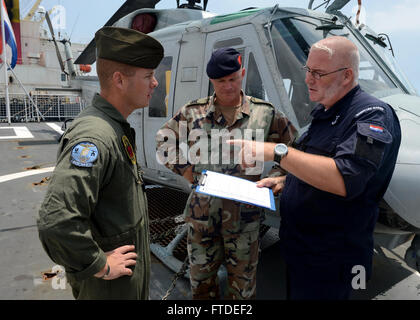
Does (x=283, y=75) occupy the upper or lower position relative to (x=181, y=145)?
upper

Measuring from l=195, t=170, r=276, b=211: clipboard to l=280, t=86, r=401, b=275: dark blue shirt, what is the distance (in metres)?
0.18

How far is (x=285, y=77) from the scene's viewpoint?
248 cm

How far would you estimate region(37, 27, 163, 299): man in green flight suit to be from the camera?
1036mm

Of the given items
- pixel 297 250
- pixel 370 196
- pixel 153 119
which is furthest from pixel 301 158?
pixel 153 119

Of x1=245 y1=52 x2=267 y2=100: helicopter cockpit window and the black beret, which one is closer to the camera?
the black beret

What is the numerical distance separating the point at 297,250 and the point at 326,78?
910 millimetres

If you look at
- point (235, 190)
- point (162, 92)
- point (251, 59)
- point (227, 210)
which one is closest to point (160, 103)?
point (162, 92)

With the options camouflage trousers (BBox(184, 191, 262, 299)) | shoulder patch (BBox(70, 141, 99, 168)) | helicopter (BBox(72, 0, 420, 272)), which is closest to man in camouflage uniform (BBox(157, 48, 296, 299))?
camouflage trousers (BBox(184, 191, 262, 299))

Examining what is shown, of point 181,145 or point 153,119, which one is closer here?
point 181,145

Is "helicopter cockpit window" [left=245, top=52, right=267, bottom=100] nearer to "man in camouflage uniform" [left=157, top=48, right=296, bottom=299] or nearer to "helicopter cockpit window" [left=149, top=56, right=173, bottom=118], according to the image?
"man in camouflage uniform" [left=157, top=48, right=296, bottom=299]

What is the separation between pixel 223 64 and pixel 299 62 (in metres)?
0.88

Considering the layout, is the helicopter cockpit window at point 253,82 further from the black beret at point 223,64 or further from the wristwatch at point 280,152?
the wristwatch at point 280,152

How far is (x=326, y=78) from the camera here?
149cm
